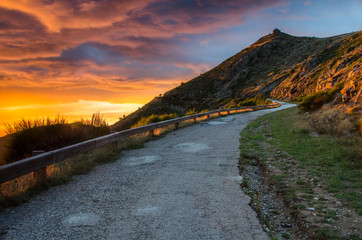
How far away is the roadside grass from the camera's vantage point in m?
3.55

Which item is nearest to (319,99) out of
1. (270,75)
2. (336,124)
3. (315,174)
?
(336,124)

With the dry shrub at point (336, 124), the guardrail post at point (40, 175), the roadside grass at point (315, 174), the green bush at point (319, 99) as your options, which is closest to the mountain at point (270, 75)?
the green bush at point (319, 99)

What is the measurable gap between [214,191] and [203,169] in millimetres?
1456

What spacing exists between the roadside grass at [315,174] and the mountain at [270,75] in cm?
3129

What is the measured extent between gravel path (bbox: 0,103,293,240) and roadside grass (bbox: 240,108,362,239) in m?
0.81

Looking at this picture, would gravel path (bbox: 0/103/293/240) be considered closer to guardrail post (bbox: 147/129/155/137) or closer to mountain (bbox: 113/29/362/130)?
guardrail post (bbox: 147/129/155/137)

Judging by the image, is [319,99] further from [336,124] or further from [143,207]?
[143,207]

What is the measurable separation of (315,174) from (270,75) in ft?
281

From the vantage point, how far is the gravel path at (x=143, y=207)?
3.26 metres

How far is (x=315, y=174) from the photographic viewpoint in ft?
17.6

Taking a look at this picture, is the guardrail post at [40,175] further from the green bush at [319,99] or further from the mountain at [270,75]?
the mountain at [270,75]

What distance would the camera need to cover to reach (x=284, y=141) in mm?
8922

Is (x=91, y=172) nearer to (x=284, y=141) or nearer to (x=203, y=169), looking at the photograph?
(x=203, y=169)

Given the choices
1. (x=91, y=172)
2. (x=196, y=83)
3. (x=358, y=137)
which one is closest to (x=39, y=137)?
(x=91, y=172)
